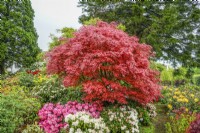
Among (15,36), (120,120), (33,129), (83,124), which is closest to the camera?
(83,124)

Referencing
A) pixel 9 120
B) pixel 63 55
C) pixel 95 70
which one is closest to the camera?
pixel 9 120

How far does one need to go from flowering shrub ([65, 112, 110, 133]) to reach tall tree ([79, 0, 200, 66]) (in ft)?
54.4

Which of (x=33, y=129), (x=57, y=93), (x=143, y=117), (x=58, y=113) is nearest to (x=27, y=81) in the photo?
(x=57, y=93)

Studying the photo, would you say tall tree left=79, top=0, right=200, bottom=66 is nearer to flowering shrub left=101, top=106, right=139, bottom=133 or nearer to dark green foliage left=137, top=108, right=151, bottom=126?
dark green foliage left=137, top=108, right=151, bottom=126

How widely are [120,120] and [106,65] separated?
1.63 meters

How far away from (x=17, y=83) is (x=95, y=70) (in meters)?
7.36

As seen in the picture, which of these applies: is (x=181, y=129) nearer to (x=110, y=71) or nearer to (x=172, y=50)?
(x=110, y=71)

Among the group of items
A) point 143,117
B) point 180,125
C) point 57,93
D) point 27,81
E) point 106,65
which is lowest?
point 180,125

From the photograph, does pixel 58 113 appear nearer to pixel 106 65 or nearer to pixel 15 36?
pixel 106 65

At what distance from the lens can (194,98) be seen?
13.3 meters

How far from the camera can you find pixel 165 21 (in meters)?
24.5

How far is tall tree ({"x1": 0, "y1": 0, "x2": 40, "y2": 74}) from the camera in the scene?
76.8 feet

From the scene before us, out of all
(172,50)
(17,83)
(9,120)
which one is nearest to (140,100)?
(9,120)

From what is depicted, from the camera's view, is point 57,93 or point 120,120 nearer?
point 120,120
